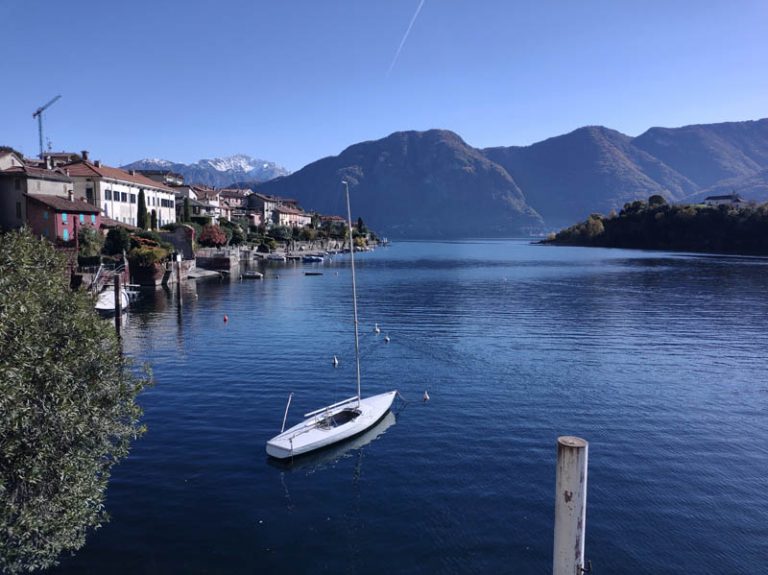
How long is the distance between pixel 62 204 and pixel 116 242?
30.8ft

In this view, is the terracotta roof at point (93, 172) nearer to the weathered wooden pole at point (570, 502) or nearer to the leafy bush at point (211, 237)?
the leafy bush at point (211, 237)

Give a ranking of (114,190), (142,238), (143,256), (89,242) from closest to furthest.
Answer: (89,242), (143,256), (142,238), (114,190)

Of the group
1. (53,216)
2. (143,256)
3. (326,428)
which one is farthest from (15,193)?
(326,428)

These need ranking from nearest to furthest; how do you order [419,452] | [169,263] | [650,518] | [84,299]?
[84,299] → [650,518] → [419,452] → [169,263]

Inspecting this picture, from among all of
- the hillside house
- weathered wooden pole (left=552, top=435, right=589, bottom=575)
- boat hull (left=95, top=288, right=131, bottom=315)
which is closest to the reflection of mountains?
weathered wooden pole (left=552, top=435, right=589, bottom=575)

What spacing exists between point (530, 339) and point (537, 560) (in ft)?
123

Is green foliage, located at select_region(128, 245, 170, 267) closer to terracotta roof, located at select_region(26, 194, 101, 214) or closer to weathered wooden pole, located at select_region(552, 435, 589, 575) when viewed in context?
terracotta roof, located at select_region(26, 194, 101, 214)

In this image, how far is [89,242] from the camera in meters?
84.6

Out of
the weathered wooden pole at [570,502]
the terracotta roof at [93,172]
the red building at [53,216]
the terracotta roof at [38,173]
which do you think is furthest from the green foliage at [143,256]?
the weathered wooden pole at [570,502]

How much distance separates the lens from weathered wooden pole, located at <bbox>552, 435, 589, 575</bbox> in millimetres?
11977

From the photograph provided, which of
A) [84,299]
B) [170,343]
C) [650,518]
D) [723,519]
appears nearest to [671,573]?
[650,518]

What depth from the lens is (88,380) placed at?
1755 centimetres

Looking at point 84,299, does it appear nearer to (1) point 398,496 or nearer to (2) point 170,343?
(1) point 398,496

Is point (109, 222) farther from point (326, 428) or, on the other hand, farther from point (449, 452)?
point (449, 452)
